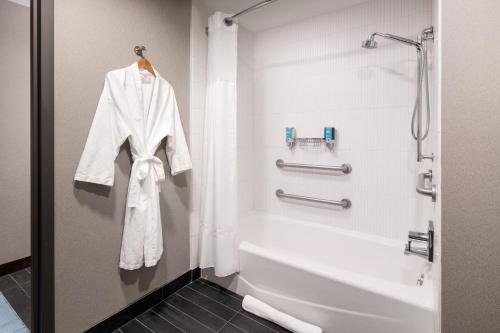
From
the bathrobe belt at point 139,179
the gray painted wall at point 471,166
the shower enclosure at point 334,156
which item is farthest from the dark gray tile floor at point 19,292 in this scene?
the gray painted wall at point 471,166

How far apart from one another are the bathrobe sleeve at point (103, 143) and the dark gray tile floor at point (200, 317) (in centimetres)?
98

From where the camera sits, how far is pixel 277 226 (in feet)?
7.85

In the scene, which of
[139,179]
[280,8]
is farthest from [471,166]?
[280,8]

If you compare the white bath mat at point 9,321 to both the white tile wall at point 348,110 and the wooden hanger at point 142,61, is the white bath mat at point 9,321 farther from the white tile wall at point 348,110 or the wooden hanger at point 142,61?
the white tile wall at point 348,110

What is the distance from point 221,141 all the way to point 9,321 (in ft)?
6.10

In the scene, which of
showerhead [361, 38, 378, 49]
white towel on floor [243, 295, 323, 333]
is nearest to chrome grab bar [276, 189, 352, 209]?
white towel on floor [243, 295, 323, 333]

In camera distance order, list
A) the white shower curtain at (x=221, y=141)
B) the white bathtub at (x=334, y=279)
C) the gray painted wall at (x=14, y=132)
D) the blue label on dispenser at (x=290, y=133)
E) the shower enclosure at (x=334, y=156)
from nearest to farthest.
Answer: the white bathtub at (x=334, y=279)
the shower enclosure at (x=334, y=156)
the white shower curtain at (x=221, y=141)
the gray painted wall at (x=14, y=132)
the blue label on dispenser at (x=290, y=133)

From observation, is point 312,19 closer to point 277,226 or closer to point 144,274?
point 277,226

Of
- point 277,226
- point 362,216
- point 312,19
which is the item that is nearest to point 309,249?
point 277,226

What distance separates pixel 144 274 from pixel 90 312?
36 cm

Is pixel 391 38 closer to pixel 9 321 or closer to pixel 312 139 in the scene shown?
pixel 312 139

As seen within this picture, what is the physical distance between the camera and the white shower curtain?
1.87 meters

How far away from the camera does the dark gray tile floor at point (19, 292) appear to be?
1.65 meters

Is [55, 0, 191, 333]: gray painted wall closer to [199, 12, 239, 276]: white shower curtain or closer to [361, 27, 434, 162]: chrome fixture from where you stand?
[199, 12, 239, 276]: white shower curtain
